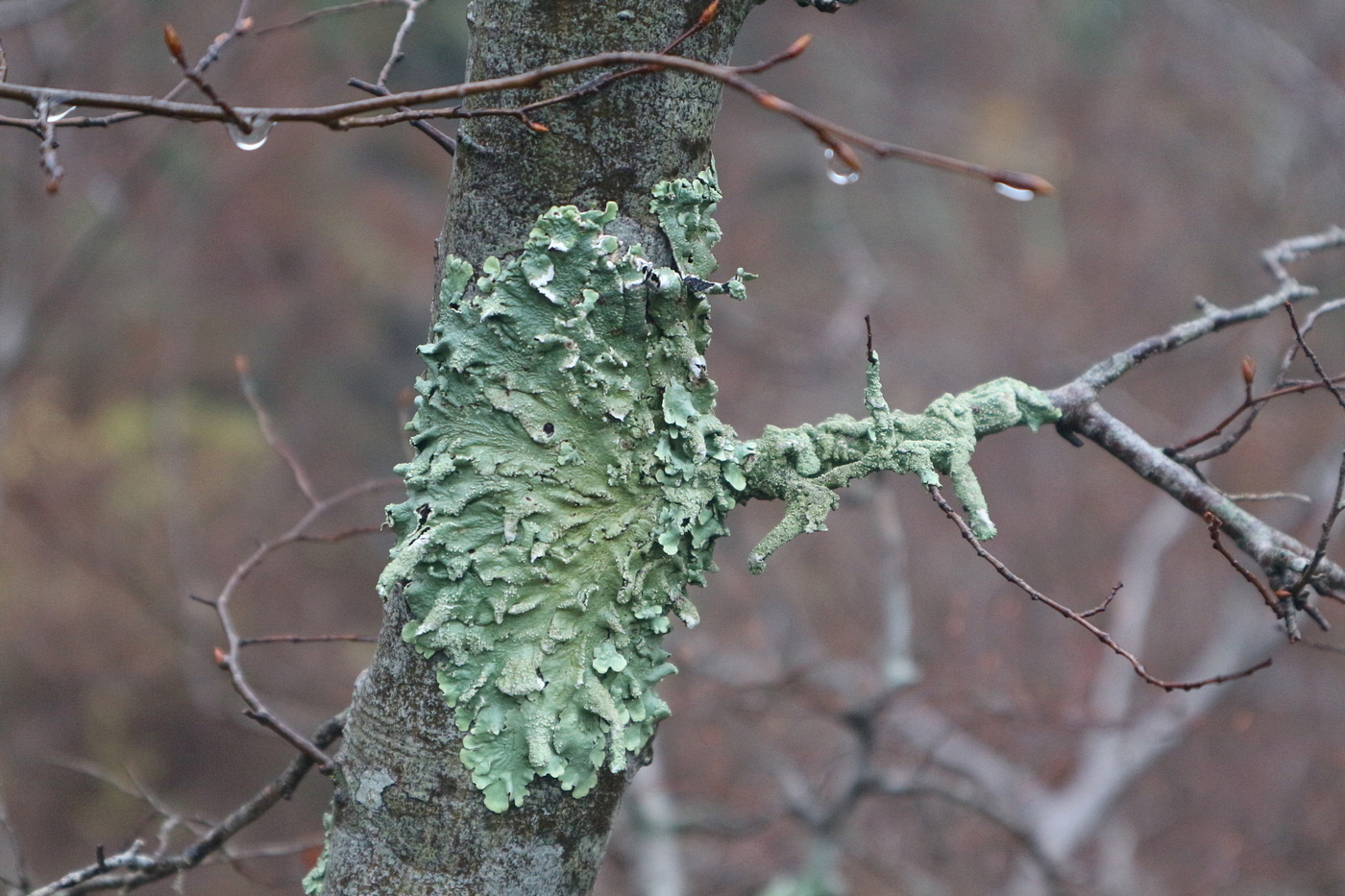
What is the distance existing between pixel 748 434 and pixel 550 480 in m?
4.45

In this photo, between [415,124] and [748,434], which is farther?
[748,434]

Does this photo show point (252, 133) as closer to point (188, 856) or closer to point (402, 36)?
point (402, 36)

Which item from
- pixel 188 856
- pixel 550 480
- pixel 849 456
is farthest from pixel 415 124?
pixel 188 856

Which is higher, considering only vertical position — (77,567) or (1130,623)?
(77,567)

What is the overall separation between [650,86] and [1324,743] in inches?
221

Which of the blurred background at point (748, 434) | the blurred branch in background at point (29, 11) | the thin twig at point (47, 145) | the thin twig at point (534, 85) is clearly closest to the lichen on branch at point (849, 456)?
the thin twig at point (534, 85)

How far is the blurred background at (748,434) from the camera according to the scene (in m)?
4.04

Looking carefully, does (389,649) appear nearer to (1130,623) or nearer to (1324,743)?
(1130,623)

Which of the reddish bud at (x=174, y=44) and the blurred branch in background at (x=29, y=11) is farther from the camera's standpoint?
the blurred branch in background at (x=29, y=11)

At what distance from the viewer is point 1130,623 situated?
3.75m

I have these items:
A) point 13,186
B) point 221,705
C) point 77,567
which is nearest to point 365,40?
point 13,186

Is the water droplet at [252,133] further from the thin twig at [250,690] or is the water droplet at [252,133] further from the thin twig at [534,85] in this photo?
the thin twig at [250,690]

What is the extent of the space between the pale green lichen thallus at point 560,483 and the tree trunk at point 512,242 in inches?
1.0

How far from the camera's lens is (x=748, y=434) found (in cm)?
539
